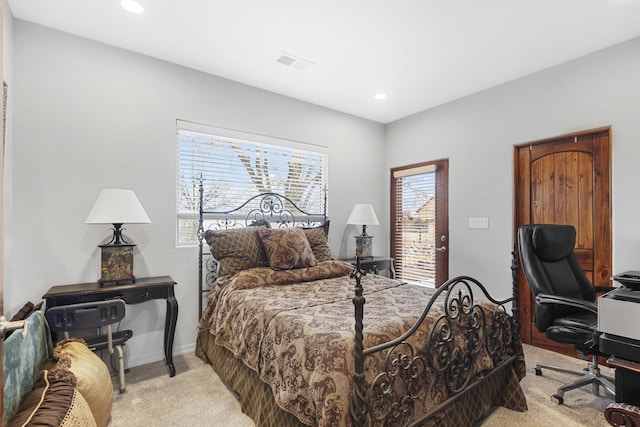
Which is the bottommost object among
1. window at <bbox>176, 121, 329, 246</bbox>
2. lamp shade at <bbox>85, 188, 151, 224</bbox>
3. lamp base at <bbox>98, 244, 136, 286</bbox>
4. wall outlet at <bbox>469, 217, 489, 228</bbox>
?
lamp base at <bbox>98, 244, 136, 286</bbox>

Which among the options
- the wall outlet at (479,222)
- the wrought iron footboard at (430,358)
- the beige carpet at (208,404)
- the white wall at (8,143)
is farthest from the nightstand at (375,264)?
the white wall at (8,143)

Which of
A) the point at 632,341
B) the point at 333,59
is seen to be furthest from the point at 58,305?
the point at 632,341

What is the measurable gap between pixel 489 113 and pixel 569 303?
2.23m

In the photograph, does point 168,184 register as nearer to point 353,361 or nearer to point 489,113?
point 353,361

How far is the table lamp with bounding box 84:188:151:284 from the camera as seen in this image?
2.43m

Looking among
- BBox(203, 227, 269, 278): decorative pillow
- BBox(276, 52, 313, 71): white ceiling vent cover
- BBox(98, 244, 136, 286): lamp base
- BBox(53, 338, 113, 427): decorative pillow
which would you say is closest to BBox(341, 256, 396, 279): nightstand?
BBox(203, 227, 269, 278): decorative pillow

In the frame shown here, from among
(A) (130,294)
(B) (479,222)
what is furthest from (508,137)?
(A) (130,294)

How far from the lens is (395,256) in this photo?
4.70 m

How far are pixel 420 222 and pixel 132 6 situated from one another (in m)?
3.73

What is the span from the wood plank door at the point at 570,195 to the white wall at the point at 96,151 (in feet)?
9.54

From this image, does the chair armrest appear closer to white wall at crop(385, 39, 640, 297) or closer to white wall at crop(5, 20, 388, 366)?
white wall at crop(385, 39, 640, 297)

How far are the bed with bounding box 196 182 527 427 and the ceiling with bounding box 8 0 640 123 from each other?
5.39 ft

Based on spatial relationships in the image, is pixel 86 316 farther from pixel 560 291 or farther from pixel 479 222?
pixel 479 222

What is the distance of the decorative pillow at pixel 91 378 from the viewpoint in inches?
72.2
